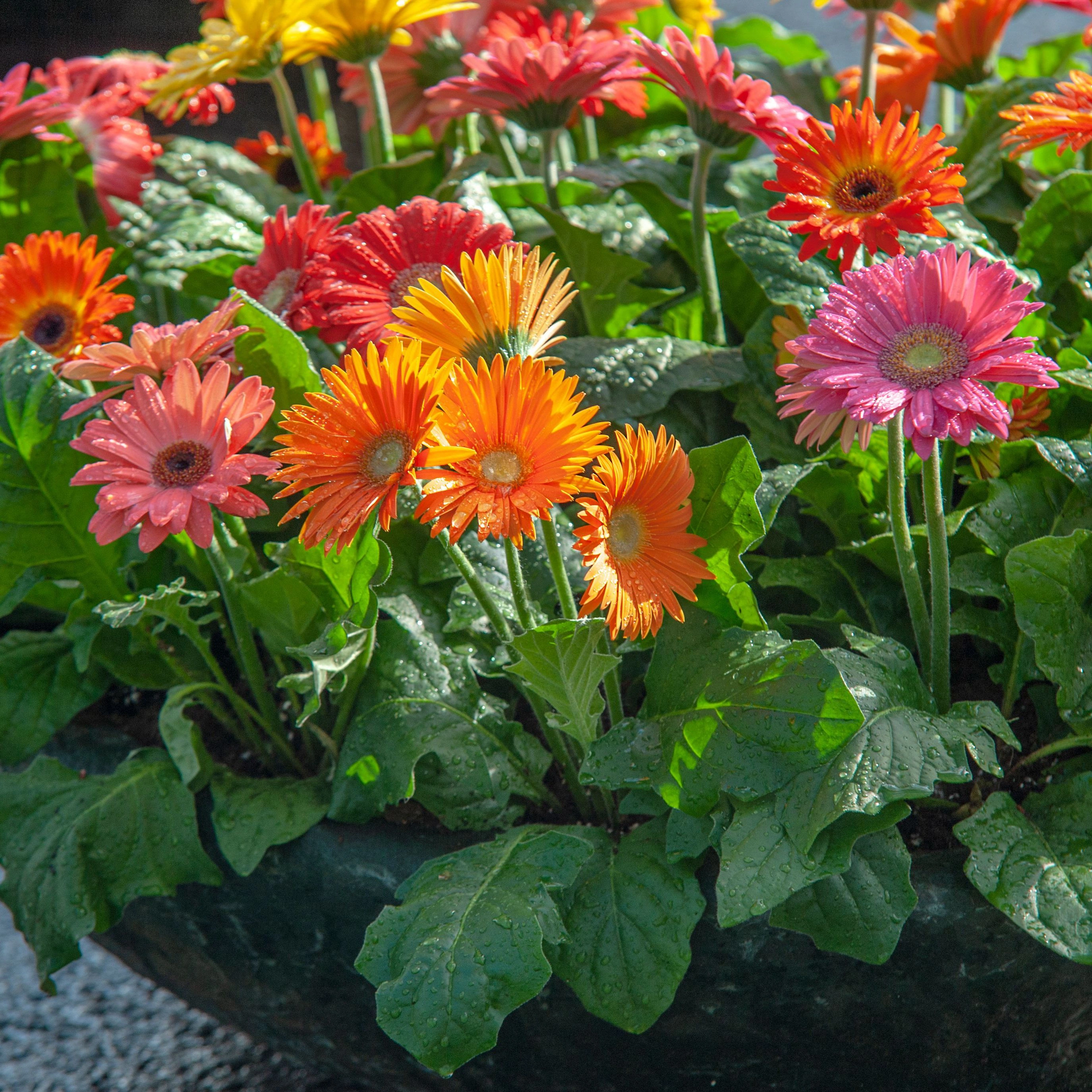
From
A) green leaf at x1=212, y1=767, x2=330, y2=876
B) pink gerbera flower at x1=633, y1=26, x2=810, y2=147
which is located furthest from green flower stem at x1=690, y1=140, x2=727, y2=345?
green leaf at x1=212, y1=767, x2=330, y2=876

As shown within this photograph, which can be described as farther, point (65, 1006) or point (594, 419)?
point (65, 1006)

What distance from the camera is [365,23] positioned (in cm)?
106

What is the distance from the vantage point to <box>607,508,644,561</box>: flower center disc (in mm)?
641

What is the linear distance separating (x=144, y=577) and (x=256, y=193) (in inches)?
20.3

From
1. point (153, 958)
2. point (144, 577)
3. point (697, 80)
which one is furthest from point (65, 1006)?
point (697, 80)

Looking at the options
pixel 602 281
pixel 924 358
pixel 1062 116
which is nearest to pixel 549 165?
pixel 602 281

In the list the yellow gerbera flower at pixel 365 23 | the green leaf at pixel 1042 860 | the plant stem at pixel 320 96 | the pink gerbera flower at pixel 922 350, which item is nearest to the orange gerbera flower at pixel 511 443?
the pink gerbera flower at pixel 922 350

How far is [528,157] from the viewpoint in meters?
1.49

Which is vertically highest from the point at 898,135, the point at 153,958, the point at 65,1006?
the point at 898,135

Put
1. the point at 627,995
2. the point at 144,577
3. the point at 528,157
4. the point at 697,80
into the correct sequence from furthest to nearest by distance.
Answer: the point at 528,157
the point at 144,577
the point at 697,80
the point at 627,995

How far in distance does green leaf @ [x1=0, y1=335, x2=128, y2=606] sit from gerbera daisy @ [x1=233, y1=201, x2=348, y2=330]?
16 cm

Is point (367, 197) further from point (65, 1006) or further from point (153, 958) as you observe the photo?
point (65, 1006)

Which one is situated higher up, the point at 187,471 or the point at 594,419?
the point at 187,471

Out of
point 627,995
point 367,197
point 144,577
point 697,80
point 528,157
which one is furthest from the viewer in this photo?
point 528,157
